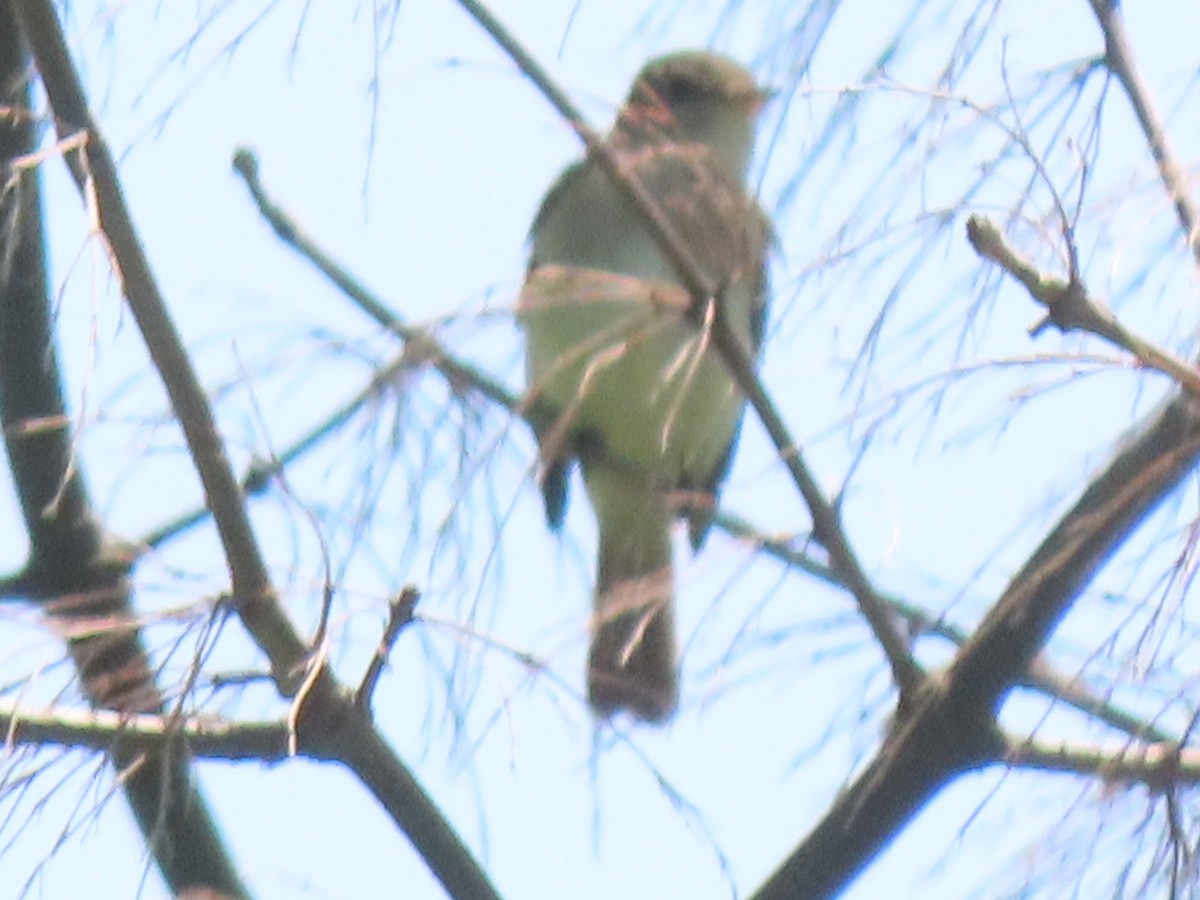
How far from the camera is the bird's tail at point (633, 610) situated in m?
2.27

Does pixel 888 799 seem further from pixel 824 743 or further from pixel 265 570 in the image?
pixel 265 570

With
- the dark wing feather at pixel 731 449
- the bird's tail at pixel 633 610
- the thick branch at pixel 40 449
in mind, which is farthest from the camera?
the thick branch at pixel 40 449

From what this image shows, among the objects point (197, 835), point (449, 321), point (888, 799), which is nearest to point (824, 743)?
point (888, 799)

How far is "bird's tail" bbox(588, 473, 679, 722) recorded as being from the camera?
2.27 m

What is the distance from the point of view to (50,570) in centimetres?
273

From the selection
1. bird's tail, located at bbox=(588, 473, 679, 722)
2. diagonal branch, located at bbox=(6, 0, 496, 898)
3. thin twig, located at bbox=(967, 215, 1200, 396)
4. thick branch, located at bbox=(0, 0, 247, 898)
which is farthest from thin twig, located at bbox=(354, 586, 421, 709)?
thick branch, located at bbox=(0, 0, 247, 898)

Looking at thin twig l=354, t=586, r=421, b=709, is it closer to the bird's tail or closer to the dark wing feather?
the bird's tail

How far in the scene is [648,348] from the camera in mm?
3473

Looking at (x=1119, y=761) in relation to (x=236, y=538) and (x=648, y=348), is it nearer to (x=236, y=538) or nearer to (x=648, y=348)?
(x=236, y=538)

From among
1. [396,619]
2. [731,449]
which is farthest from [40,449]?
[731,449]

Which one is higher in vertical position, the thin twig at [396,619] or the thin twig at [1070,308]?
the thin twig at [396,619]

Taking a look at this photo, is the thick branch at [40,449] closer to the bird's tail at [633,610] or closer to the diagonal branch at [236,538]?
the bird's tail at [633,610]

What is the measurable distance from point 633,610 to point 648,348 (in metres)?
0.73

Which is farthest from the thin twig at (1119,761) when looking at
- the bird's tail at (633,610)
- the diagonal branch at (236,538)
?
the diagonal branch at (236,538)
